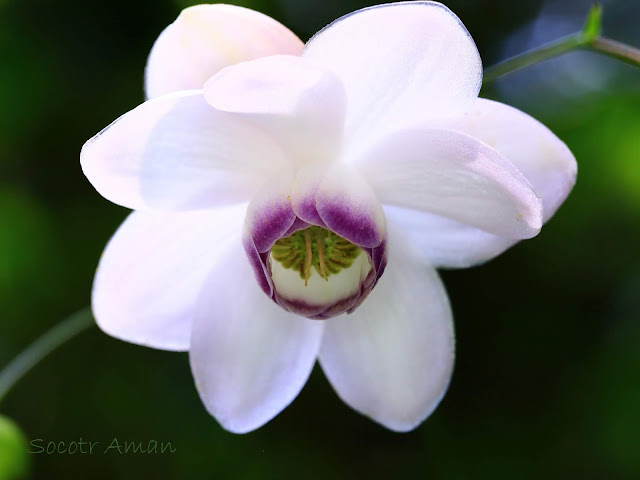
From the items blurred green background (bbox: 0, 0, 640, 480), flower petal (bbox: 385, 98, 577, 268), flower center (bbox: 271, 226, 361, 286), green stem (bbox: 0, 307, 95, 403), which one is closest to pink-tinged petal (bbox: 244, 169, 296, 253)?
flower center (bbox: 271, 226, 361, 286)

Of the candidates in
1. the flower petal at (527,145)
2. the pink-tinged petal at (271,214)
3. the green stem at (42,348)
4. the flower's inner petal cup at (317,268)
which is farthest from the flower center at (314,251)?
the green stem at (42,348)

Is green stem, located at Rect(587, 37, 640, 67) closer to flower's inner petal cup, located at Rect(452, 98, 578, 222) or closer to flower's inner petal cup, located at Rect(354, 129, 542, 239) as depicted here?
flower's inner petal cup, located at Rect(452, 98, 578, 222)

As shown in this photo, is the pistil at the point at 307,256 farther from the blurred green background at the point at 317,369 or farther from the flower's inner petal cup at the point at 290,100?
the blurred green background at the point at 317,369

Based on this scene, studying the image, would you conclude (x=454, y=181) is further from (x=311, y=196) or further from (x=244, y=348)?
(x=244, y=348)

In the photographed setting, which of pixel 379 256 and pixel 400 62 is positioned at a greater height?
pixel 400 62

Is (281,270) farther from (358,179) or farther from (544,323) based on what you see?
(544,323)

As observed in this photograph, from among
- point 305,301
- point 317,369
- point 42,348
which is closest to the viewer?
point 305,301

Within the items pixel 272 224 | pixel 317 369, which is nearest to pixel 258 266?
pixel 272 224
